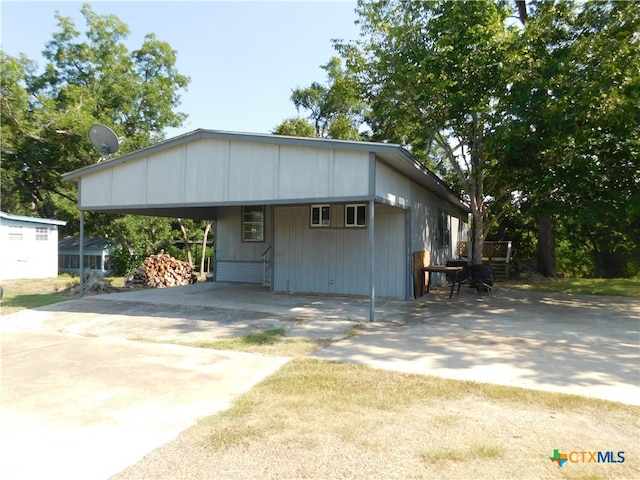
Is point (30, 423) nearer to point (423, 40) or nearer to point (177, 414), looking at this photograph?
point (177, 414)

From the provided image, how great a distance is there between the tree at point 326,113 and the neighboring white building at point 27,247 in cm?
1292

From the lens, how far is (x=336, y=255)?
10.1 metres

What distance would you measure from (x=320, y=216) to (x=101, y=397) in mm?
7282

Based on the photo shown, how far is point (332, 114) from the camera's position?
25547mm

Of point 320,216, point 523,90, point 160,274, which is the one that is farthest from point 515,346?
point 160,274

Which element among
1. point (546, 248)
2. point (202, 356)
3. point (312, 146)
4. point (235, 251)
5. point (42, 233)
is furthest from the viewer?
point (42, 233)

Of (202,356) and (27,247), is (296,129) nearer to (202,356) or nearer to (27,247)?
(27,247)

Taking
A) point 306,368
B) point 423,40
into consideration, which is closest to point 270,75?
point 423,40

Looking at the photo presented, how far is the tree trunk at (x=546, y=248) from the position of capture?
15562 millimetres

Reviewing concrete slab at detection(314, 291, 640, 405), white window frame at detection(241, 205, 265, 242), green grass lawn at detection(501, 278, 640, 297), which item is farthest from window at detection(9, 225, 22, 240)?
green grass lawn at detection(501, 278, 640, 297)

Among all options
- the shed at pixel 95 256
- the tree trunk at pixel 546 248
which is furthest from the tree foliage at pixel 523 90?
the shed at pixel 95 256

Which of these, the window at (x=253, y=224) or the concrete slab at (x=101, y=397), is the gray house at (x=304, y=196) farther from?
the concrete slab at (x=101, y=397)

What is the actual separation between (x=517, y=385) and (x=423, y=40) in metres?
9.90

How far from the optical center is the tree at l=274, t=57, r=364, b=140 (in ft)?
69.5
